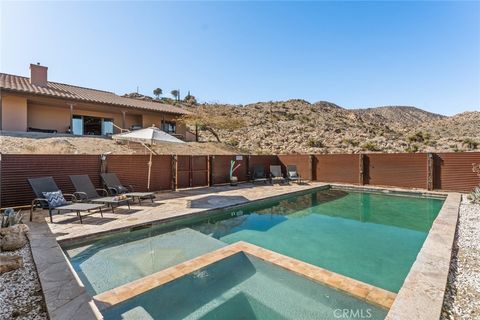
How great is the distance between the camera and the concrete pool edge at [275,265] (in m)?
2.93

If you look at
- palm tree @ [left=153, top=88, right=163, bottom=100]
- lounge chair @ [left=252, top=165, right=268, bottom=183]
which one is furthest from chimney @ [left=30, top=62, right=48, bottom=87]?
palm tree @ [left=153, top=88, right=163, bottom=100]

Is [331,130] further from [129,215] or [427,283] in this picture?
[427,283]

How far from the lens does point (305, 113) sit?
36656 millimetres

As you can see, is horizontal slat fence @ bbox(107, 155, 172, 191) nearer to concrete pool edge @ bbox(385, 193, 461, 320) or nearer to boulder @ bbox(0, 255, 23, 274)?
boulder @ bbox(0, 255, 23, 274)

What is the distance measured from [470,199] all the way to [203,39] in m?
13.2

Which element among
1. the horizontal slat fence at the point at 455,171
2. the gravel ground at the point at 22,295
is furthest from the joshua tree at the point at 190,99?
the gravel ground at the point at 22,295

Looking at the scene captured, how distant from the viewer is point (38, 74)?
15.9 m

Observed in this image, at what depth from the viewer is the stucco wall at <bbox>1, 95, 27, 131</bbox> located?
1362 cm

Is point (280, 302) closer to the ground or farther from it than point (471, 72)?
closer to the ground

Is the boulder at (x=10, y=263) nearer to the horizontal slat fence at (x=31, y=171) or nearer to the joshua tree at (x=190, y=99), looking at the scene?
the horizontal slat fence at (x=31, y=171)

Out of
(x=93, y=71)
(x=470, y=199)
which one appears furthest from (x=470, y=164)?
(x=93, y=71)

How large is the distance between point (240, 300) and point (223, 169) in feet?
33.5

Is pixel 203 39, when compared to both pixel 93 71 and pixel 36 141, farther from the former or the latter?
pixel 36 141

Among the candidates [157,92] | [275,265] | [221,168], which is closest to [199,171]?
[221,168]
